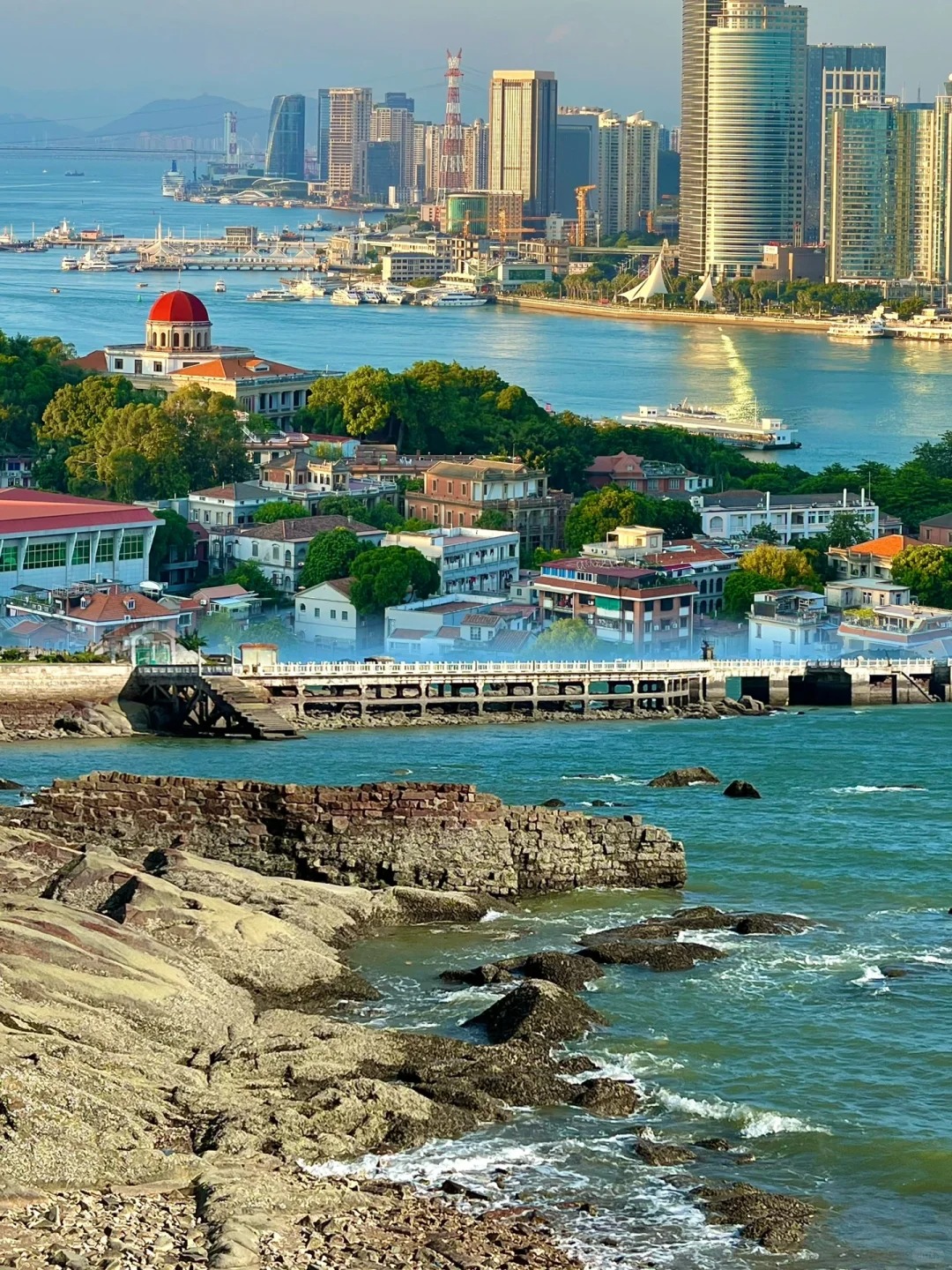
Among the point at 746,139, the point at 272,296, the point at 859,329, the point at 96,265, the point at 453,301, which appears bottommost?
the point at 859,329

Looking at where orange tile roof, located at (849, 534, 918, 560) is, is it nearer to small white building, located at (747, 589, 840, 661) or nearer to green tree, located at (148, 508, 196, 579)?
small white building, located at (747, 589, 840, 661)

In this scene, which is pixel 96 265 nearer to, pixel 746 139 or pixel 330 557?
pixel 746 139

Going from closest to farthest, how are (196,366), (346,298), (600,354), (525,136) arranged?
(196,366) < (600,354) < (346,298) < (525,136)

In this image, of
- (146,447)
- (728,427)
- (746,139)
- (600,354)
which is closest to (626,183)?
(746,139)

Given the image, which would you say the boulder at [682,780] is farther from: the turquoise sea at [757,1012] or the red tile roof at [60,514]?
the red tile roof at [60,514]

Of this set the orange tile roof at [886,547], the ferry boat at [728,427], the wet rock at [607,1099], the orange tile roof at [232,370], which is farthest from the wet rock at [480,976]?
the ferry boat at [728,427]

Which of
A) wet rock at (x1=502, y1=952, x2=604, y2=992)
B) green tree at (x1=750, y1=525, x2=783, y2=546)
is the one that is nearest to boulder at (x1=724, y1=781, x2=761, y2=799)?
wet rock at (x1=502, y1=952, x2=604, y2=992)

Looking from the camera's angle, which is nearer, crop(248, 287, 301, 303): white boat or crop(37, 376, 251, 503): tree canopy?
crop(37, 376, 251, 503): tree canopy
